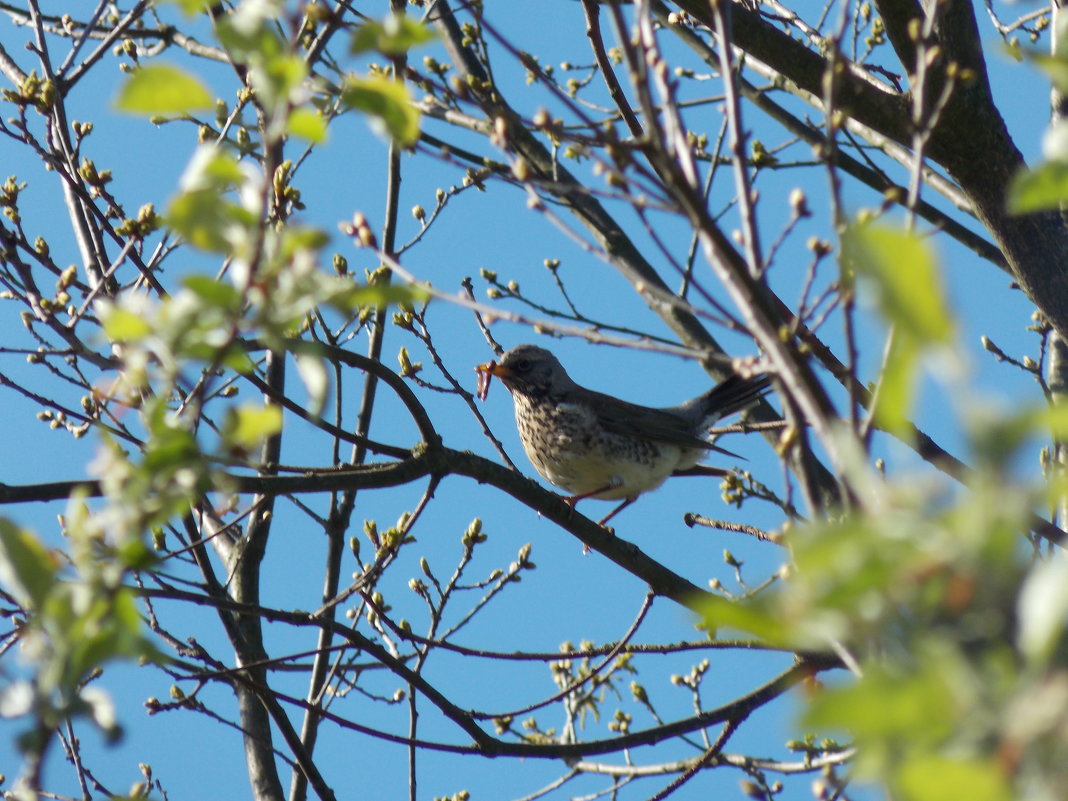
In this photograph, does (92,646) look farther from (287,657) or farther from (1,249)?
(1,249)

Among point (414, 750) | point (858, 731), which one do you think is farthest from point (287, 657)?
point (858, 731)

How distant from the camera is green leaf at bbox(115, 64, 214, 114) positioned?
50.9 inches

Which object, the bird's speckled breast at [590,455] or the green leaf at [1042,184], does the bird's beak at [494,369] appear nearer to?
the bird's speckled breast at [590,455]

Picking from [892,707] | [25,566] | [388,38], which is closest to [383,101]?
[388,38]

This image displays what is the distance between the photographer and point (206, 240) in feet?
4.31

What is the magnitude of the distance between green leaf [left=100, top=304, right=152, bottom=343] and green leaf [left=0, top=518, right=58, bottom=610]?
25cm

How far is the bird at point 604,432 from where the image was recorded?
629 centimetres

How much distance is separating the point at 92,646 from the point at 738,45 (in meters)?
3.29

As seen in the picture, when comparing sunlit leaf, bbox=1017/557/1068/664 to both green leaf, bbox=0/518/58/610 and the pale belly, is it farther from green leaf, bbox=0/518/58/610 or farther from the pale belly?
the pale belly

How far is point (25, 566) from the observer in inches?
50.6

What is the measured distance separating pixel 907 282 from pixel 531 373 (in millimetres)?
5857

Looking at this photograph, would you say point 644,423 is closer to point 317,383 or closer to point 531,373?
point 531,373

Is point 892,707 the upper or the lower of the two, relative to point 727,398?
lower

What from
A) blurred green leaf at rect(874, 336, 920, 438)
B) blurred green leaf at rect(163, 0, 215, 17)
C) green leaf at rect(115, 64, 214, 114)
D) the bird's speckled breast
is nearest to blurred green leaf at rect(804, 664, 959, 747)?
blurred green leaf at rect(874, 336, 920, 438)
